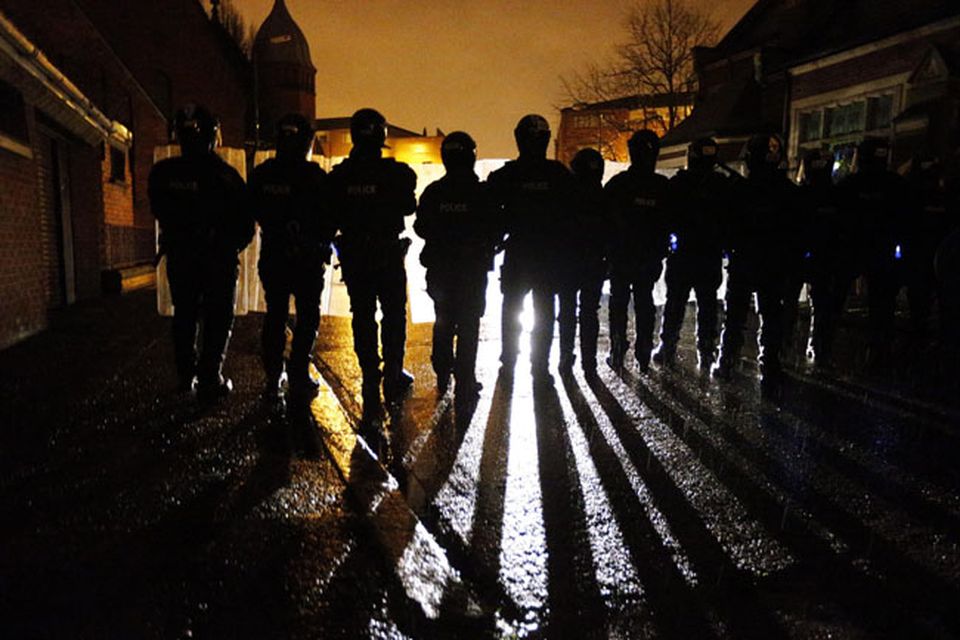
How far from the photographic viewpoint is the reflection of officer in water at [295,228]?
483cm

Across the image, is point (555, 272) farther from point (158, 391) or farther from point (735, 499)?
point (158, 391)

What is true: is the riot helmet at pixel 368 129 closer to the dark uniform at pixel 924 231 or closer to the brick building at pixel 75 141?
the brick building at pixel 75 141

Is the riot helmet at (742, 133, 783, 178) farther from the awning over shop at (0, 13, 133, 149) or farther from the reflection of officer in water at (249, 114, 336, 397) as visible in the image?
the awning over shop at (0, 13, 133, 149)

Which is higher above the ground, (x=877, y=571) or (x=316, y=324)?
(x=316, y=324)

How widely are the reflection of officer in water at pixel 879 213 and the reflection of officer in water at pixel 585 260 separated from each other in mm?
2446

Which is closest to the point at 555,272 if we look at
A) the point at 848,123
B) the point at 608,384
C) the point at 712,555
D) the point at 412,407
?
the point at 608,384

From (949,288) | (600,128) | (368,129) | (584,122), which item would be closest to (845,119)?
(949,288)

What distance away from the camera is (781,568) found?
257cm

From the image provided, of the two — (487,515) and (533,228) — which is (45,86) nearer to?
(533,228)

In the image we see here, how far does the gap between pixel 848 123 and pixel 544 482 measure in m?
16.8

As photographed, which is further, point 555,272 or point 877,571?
point 555,272

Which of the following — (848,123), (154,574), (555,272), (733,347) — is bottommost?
(154,574)

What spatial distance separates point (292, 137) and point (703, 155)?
3603 millimetres

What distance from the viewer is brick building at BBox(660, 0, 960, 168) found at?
12.2 m
